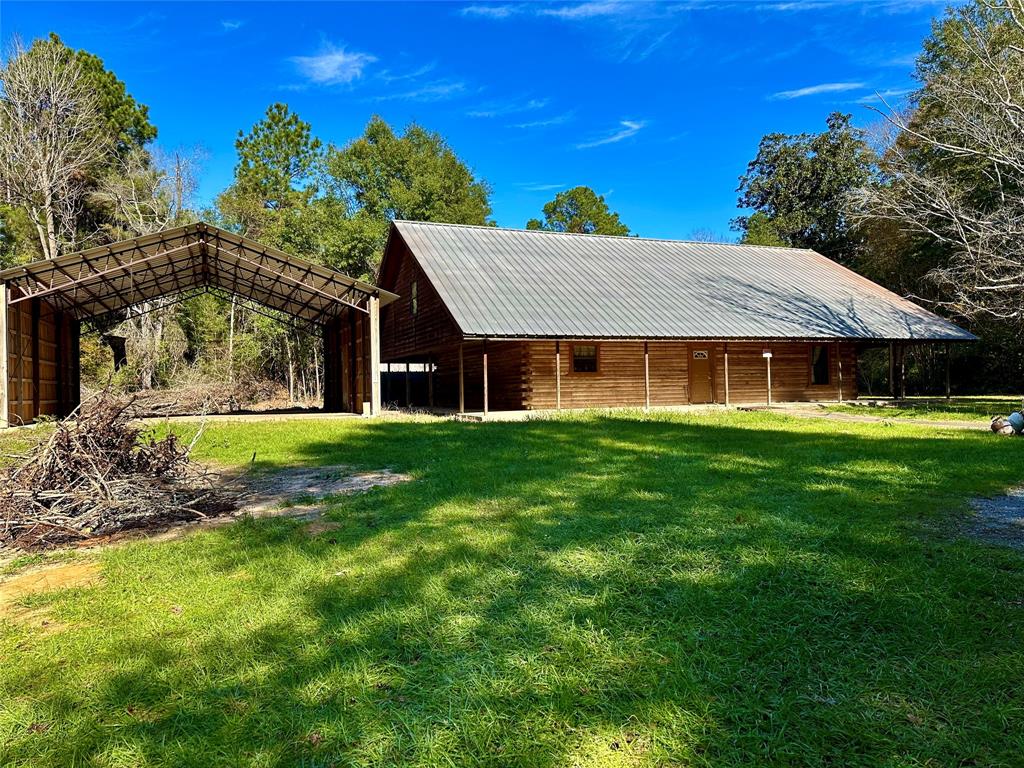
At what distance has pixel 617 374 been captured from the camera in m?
20.0

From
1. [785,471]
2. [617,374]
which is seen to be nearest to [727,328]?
[617,374]

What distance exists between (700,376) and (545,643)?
19.6m

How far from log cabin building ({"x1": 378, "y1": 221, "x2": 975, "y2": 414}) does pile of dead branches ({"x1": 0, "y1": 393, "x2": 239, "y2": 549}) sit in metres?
10.5

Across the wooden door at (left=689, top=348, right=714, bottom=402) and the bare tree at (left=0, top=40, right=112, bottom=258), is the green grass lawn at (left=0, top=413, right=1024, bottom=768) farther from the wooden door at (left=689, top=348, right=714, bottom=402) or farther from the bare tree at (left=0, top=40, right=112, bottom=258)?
the bare tree at (left=0, top=40, right=112, bottom=258)

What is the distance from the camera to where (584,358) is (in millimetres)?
19734

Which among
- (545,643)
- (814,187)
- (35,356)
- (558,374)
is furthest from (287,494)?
(814,187)

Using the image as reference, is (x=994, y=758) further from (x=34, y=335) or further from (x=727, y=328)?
(x=34, y=335)

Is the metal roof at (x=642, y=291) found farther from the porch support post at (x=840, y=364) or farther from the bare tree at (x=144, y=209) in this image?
the bare tree at (x=144, y=209)

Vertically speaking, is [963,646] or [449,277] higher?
[449,277]

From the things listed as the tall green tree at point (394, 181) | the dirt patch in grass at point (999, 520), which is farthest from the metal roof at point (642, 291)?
the tall green tree at point (394, 181)

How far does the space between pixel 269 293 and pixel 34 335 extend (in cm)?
705

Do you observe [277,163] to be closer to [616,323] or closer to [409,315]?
[409,315]

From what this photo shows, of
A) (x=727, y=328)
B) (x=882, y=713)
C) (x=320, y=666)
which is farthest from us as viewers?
(x=727, y=328)

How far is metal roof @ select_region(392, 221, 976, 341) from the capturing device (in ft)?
60.0
